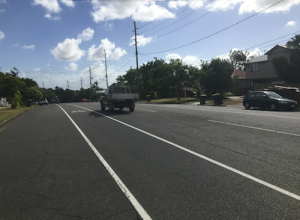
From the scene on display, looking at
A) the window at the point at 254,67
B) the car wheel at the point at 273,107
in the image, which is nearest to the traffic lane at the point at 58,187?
the car wheel at the point at 273,107

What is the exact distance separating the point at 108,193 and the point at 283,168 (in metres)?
3.69

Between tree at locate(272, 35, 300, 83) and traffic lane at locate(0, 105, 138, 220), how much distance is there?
3610 centimetres

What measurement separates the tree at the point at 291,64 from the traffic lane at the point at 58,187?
36.1m

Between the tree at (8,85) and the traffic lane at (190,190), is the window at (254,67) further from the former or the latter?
the traffic lane at (190,190)

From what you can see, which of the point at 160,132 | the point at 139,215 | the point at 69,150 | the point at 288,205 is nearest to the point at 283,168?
the point at 288,205

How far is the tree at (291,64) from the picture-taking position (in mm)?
33250

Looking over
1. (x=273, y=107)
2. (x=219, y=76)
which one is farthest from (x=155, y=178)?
(x=219, y=76)

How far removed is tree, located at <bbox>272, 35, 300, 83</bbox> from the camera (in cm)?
3325

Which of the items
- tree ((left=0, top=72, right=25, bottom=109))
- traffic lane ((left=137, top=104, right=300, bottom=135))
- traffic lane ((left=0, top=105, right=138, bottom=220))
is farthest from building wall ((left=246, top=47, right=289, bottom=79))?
traffic lane ((left=0, top=105, right=138, bottom=220))

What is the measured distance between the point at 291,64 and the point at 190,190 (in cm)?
3719

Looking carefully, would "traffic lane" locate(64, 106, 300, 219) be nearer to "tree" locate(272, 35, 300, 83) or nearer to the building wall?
"tree" locate(272, 35, 300, 83)

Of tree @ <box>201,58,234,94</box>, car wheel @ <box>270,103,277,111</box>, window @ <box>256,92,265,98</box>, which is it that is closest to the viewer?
car wheel @ <box>270,103,277,111</box>

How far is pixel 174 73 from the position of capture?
130 ft

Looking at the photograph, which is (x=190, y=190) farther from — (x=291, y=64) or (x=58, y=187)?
(x=291, y=64)
